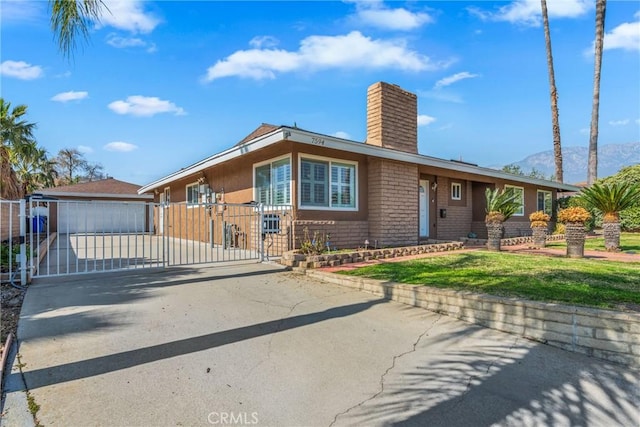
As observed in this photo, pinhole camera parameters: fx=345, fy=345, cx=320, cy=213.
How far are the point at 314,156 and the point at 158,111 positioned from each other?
10.7 meters

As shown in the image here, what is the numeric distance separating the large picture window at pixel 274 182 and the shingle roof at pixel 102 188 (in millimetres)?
17628

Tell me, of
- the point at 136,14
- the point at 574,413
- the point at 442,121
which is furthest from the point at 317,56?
the point at 574,413

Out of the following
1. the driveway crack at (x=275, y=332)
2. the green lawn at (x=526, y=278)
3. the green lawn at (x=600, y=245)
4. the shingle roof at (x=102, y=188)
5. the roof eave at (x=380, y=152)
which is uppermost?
the shingle roof at (x=102, y=188)

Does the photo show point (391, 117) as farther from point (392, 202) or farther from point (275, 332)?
point (275, 332)

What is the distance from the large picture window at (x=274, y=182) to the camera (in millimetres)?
9570

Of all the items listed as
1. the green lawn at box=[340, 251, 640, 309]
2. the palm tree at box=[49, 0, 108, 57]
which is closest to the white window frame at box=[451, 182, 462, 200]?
the green lawn at box=[340, 251, 640, 309]

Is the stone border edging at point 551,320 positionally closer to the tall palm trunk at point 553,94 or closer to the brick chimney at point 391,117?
the brick chimney at point 391,117

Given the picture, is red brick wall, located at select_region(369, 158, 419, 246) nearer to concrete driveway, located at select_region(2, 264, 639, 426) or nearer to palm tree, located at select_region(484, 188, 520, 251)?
palm tree, located at select_region(484, 188, 520, 251)

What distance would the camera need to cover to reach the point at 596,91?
20.5m

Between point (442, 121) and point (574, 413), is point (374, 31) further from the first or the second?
point (574, 413)

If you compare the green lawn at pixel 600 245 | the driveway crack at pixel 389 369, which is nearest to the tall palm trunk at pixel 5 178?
the driveway crack at pixel 389 369

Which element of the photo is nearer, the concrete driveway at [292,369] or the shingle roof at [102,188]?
the concrete driveway at [292,369]

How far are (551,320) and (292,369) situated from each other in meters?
2.87

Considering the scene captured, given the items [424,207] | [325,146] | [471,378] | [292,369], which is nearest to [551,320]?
[471,378]
